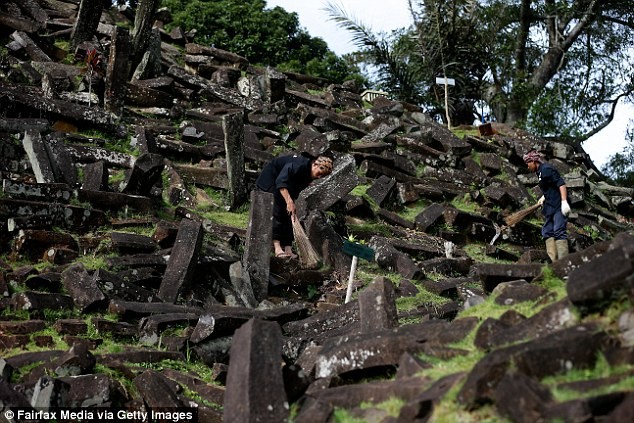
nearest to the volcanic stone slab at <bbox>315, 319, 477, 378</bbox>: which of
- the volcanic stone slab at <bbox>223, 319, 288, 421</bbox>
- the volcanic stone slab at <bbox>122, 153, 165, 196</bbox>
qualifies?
the volcanic stone slab at <bbox>223, 319, 288, 421</bbox>

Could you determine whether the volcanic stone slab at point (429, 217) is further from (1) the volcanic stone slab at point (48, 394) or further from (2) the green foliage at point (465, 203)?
(1) the volcanic stone slab at point (48, 394)

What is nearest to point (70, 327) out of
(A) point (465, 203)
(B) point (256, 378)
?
(B) point (256, 378)

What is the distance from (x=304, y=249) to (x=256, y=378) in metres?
5.76

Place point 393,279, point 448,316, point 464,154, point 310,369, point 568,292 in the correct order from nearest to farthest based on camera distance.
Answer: point 568,292 < point 310,369 < point 448,316 < point 393,279 < point 464,154

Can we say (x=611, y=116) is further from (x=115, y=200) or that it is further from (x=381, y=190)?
(x=115, y=200)

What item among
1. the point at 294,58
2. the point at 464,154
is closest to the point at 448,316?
the point at 464,154

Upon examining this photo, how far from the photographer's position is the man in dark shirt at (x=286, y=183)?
34.6 ft

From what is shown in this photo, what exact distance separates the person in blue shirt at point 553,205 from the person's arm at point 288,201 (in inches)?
114

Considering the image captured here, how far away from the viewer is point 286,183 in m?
10.6

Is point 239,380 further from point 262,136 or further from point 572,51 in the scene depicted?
point 572,51

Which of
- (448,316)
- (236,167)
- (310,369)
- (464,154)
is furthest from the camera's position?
(464,154)

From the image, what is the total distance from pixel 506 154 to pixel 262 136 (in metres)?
5.35

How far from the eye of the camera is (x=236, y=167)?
1230cm

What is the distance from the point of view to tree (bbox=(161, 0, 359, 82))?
23188 millimetres
